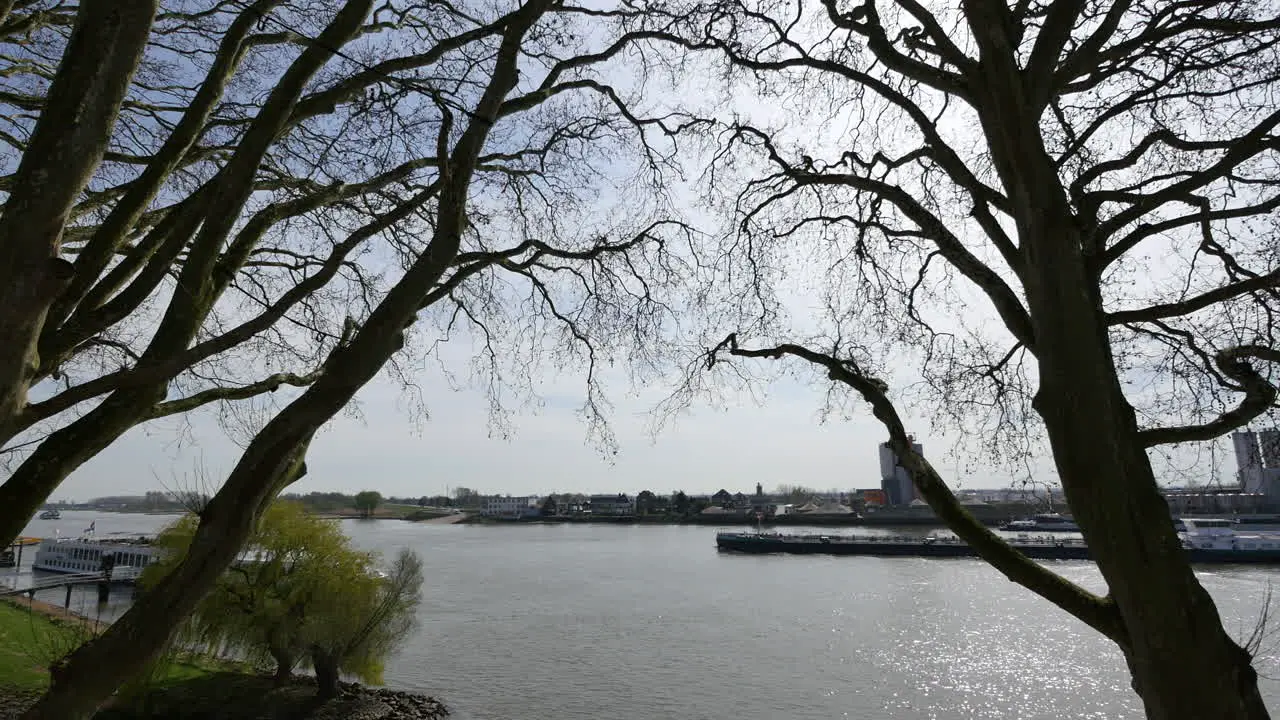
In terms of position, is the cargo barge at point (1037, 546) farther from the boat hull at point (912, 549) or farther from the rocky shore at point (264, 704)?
the rocky shore at point (264, 704)

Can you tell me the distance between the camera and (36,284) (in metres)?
2.46

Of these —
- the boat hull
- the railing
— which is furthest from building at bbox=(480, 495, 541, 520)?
the railing

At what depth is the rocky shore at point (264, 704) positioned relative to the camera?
55.0 ft

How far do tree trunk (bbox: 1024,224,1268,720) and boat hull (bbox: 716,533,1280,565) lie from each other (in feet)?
160

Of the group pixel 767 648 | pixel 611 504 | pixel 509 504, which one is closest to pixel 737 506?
pixel 611 504

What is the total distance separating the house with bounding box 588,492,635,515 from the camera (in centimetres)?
12269

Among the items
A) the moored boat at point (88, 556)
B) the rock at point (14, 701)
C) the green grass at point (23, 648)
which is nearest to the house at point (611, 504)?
the moored boat at point (88, 556)

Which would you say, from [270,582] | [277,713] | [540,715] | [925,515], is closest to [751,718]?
[540,715]

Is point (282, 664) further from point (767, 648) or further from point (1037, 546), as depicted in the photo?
point (1037, 546)

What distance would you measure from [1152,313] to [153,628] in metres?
4.61

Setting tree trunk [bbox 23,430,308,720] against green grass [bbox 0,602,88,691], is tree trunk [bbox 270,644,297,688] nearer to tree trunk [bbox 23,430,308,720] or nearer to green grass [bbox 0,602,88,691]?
green grass [bbox 0,602,88,691]

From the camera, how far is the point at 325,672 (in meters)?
18.3

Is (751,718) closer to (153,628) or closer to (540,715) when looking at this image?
(540,715)

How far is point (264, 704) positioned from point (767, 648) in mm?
14765
